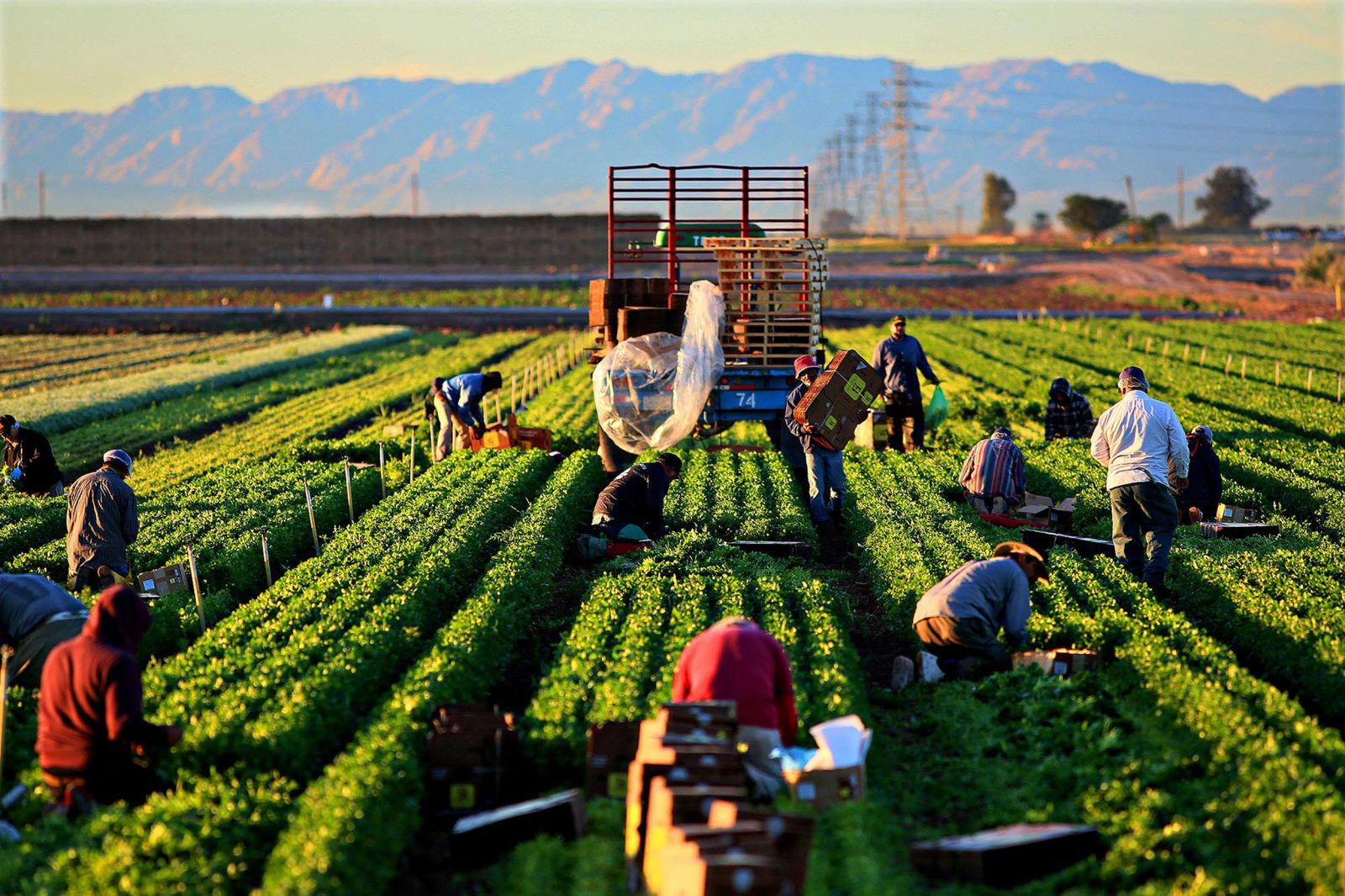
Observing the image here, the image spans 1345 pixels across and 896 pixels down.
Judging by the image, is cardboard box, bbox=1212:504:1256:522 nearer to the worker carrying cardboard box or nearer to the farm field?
the farm field

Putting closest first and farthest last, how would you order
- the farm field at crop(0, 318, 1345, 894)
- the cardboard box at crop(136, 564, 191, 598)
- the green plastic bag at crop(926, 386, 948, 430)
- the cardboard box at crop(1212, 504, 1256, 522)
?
the farm field at crop(0, 318, 1345, 894), the cardboard box at crop(136, 564, 191, 598), the cardboard box at crop(1212, 504, 1256, 522), the green plastic bag at crop(926, 386, 948, 430)

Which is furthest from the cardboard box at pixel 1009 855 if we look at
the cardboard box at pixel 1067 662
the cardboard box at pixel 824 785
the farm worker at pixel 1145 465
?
the farm worker at pixel 1145 465

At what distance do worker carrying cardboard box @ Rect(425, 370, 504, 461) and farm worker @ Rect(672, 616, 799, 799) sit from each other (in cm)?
1266

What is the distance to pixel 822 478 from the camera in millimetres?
18594

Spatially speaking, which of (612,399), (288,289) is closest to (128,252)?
(288,289)

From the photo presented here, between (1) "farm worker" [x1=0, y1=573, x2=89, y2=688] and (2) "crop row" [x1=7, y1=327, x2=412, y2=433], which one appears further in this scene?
(2) "crop row" [x1=7, y1=327, x2=412, y2=433]

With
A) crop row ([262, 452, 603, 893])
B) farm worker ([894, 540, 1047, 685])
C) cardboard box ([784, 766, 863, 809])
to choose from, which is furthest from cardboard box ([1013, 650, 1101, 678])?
crop row ([262, 452, 603, 893])

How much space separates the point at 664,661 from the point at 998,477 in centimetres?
790

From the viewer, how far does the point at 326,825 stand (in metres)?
8.45

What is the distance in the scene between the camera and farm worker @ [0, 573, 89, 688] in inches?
448

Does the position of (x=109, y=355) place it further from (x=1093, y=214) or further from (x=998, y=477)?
(x=1093, y=214)

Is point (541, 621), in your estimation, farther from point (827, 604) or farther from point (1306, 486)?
point (1306, 486)

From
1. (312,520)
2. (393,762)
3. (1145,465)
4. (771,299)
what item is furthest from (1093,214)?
(393,762)

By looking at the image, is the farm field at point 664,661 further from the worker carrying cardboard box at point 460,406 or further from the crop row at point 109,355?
the crop row at point 109,355
